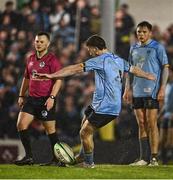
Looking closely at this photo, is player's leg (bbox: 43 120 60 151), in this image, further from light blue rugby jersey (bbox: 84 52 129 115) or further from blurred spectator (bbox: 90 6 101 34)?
blurred spectator (bbox: 90 6 101 34)

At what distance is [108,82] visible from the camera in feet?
38.4

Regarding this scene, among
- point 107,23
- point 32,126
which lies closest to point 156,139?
point 107,23

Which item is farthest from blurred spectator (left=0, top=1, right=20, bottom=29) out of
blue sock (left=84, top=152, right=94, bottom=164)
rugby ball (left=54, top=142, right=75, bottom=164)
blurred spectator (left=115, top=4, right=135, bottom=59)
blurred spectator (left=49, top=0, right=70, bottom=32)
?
blue sock (left=84, top=152, right=94, bottom=164)

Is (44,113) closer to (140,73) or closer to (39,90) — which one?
(39,90)

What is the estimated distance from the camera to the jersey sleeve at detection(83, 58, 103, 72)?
37.8 feet

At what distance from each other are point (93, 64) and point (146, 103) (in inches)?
60.6

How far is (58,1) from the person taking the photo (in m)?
21.3

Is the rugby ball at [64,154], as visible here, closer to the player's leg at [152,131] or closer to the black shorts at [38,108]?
the black shorts at [38,108]

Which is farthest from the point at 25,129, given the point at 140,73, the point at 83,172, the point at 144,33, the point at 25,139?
the point at 144,33

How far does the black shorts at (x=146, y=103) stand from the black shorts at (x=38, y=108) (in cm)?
128

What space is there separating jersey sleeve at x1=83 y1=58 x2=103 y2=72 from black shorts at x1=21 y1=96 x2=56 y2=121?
1.12 m

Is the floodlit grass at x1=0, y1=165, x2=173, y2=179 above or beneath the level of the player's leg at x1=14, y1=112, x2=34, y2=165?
beneath

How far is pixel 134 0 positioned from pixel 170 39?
12.3 ft

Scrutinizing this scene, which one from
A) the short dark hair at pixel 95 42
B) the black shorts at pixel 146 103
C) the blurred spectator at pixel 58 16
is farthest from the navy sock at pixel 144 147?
the blurred spectator at pixel 58 16
